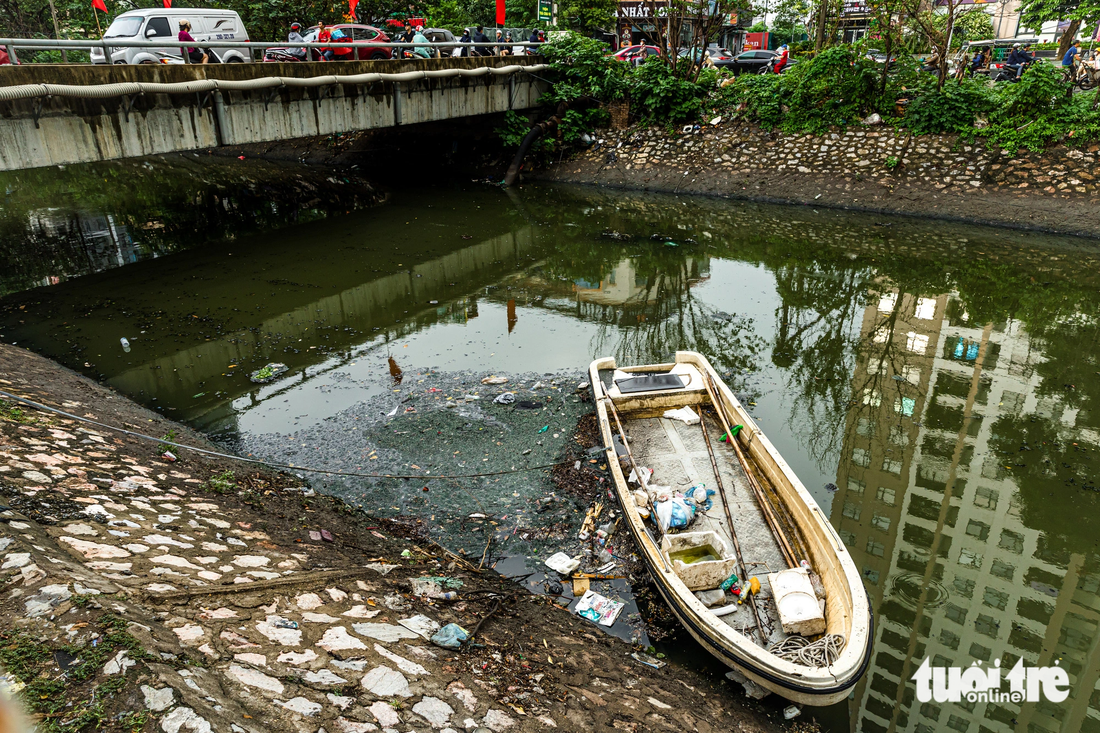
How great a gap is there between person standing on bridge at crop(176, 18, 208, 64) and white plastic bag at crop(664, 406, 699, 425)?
45.8 ft

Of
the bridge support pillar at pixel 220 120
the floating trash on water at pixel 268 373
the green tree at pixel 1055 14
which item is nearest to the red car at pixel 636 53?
the green tree at pixel 1055 14

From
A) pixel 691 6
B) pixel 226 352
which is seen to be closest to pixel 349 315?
pixel 226 352

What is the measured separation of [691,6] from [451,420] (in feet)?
66.0

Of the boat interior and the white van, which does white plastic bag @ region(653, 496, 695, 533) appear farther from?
the white van

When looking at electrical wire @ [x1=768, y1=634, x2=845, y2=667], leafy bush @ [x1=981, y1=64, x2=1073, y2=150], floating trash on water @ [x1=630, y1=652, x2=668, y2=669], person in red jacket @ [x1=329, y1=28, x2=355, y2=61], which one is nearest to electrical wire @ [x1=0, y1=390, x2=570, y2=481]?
floating trash on water @ [x1=630, y1=652, x2=668, y2=669]

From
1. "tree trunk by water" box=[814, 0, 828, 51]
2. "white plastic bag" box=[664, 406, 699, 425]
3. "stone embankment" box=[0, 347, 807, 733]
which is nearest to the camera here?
"stone embankment" box=[0, 347, 807, 733]

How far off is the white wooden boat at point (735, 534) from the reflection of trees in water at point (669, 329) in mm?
1812

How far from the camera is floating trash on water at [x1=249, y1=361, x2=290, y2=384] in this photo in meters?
10.1

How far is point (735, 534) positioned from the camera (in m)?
6.37

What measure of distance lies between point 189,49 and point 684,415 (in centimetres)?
1497

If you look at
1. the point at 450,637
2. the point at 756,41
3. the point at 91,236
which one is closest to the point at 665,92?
the point at 91,236

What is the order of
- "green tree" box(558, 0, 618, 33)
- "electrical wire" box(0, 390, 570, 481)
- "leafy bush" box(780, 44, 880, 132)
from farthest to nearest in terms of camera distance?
"green tree" box(558, 0, 618, 33) < "leafy bush" box(780, 44, 880, 132) < "electrical wire" box(0, 390, 570, 481)

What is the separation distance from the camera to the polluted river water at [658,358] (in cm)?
660

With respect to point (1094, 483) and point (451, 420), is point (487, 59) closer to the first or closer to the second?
point (451, 420)
